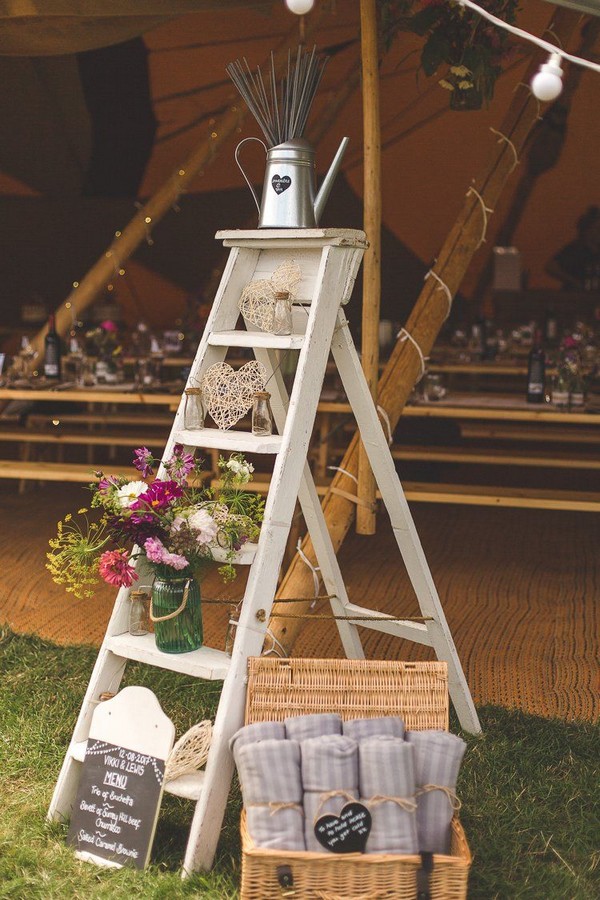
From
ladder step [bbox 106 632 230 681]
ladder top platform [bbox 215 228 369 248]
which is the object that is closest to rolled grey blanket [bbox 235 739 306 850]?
ladder step [bbox 106 632 230 681]

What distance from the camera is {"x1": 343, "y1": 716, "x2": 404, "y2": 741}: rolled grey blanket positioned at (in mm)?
2293

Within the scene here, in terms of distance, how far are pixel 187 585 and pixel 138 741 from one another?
0.38 m

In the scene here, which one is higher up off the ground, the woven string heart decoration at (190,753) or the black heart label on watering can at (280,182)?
A: the black heart label on watering can at (280,182)

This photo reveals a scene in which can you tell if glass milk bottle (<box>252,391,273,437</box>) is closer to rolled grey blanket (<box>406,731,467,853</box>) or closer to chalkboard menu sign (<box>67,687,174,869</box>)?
chalkboard menu sign (<box>67,687,174,869</box>)

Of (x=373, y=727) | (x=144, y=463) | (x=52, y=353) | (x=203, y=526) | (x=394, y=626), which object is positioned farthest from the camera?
(x=52, y=353)

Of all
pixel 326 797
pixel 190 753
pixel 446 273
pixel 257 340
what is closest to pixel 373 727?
pixel 326 797

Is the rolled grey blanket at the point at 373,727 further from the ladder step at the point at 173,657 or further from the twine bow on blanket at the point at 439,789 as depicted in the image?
the ladder step at the point at 173,657

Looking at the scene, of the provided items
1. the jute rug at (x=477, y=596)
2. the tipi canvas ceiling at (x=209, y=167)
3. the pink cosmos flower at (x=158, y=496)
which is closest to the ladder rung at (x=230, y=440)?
the pink cosmos flower at (x=158, y=496)

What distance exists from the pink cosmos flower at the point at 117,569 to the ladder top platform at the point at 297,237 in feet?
2.71

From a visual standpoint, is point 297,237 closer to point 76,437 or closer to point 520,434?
point 76,437

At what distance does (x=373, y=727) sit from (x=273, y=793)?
293 millimetres

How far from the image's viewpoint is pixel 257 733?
2.26m

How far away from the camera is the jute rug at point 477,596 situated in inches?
141

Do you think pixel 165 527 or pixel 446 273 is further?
pixel 446 273
